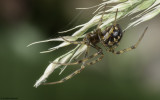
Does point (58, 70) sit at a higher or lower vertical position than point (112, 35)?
lower

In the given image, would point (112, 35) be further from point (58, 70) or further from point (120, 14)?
point (58, 70)

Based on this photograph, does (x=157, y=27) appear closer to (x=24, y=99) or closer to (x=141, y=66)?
(x=141, y=66)

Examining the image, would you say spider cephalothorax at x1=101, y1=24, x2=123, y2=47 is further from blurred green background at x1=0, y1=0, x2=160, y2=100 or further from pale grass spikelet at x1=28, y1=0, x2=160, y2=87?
blurred green background at x1=0, y1=0, x2=160, y2=100

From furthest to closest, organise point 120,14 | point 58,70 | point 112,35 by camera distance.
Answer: point 58,70
point 112,35
point 120,14

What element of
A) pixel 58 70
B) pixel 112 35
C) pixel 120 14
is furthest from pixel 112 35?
pixel 58 70

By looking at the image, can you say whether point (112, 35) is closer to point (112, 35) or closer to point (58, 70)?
point (112, 35)

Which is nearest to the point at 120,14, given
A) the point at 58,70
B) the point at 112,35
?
the point at 112,35

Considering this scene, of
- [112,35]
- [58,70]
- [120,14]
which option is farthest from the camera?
[58,70]

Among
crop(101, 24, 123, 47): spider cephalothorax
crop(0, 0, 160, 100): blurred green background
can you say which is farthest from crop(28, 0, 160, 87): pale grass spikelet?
crop(0, 0, 160, 100): blurred green background

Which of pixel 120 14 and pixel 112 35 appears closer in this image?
pixel 120 14

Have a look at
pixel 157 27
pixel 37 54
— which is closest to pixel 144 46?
pixel 157 27

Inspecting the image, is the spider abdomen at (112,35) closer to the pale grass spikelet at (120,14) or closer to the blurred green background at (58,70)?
the pale grass spikelet at (120,14)
